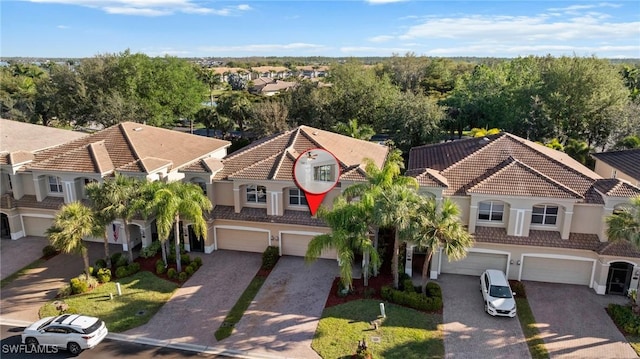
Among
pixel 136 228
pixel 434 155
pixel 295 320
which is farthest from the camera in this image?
pixel 434 155

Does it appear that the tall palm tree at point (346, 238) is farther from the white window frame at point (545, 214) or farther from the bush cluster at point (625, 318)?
the bush cluster at point (625, 318)

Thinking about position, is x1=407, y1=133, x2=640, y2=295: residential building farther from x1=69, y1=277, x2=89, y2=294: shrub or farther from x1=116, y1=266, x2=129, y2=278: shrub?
x1=69, y1=277, x2=89, y2=294: shrub

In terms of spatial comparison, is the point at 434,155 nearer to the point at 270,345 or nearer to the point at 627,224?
the point at 627,224

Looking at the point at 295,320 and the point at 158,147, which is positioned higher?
the point at 158,147

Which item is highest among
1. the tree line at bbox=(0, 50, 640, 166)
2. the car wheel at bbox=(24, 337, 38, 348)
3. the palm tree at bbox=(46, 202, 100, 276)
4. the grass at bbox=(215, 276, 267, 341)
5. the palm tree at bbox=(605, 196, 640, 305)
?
the tree line at bbox=(0, 50, 640, 166)

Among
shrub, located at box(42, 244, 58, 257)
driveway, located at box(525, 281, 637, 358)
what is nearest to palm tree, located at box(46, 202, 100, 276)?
shrub, located at box(42, 244, 58, 257)

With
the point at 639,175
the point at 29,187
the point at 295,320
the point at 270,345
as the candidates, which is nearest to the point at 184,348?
the point at 270,345

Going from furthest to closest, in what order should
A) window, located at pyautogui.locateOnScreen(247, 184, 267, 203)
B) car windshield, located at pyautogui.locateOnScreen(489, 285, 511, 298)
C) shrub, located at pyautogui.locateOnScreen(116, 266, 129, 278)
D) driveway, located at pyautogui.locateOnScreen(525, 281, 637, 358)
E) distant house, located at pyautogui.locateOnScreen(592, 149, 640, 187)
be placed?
distant house, located at pyautogui.locateOnScreen(592, 149, 640, 187) → window, located at pyautogui.locateOnScreen(247, 184, 267, 203) → shrub, located at pyautogui.locateOnScreen(116, 266, 129, 278) → car windshield, located at pyautogui.locateOnScreen(489, 285, 511, 298) → driveway, located at pyautogui.locateOnScreen(525, 281, 637, 358)
